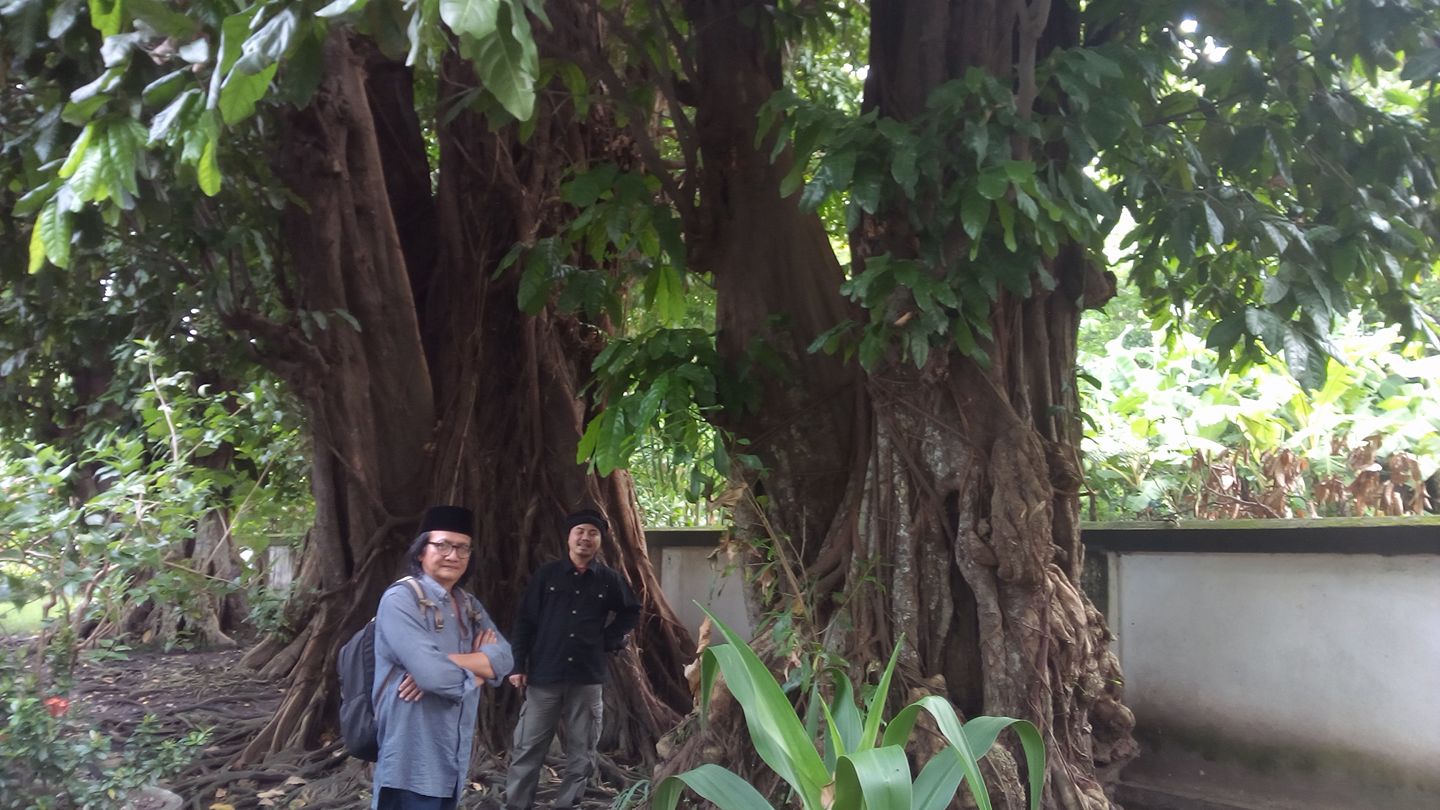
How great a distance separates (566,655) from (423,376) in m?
1.80

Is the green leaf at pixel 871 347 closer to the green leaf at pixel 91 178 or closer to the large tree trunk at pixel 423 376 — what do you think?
the green leaf at pixel 91 178

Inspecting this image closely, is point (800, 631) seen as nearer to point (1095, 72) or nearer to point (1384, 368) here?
point (1095, 72)

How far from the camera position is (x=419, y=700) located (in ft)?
10.9

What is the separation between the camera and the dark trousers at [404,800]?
3.32m

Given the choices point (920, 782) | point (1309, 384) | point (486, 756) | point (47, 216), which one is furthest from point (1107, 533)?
point (47, 216)

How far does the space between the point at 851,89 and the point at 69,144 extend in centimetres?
450

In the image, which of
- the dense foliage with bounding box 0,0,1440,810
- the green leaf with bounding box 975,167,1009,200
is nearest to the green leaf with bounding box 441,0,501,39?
the dense foliage with bounding box 0,0,1440,810

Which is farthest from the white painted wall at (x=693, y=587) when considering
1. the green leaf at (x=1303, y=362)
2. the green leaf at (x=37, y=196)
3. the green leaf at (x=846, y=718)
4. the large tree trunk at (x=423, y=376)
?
the green leaf at (x=37, y=196)

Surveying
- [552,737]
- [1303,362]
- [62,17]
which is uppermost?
[62,17]

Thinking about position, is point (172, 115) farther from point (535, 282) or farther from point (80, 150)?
point (535, 282)

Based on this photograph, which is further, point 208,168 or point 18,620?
point 18,620

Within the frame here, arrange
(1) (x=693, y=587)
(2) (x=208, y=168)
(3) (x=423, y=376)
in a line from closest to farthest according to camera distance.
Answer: (2) (x=208, y=168) → (3) (x=423, y=376) → (1) (x=693, y=587)

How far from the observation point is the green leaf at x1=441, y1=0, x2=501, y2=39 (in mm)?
1879

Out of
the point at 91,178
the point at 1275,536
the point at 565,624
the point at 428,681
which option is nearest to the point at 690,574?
the point at 565,624
